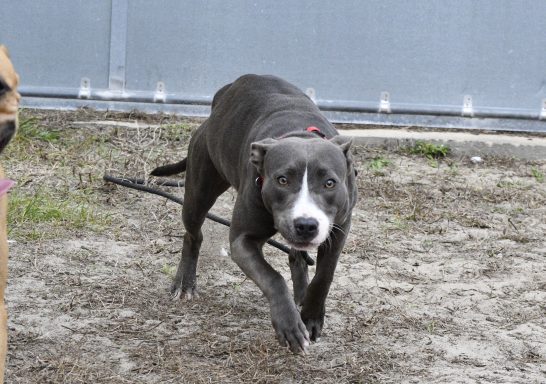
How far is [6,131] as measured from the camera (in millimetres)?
3654

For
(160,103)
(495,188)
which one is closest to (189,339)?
(495,188)

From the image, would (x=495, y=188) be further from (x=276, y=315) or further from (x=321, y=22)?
(x=276, y=315)

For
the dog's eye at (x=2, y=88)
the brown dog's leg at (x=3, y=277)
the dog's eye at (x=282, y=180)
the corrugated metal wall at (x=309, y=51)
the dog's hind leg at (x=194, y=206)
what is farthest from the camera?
the corrugated metal wall at (x=309, y=51)

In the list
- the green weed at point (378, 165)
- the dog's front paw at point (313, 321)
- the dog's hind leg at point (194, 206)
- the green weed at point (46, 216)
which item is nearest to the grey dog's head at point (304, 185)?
the dog's front paw at point (313, 321)

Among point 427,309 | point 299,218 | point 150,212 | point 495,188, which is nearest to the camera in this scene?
point 299,218

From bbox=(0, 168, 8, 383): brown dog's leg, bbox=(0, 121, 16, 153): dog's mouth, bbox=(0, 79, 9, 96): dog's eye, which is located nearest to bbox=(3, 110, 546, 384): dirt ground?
bbox=(0, 168, 8, 383): brown dog's leg

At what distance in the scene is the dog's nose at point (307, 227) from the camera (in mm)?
4426

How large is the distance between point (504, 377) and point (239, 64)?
5328 mm

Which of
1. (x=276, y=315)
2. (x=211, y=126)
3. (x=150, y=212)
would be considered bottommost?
(x=150, y=212)

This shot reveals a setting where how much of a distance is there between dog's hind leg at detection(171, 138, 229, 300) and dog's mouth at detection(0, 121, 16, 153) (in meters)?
2.23

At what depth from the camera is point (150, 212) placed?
7.20 m

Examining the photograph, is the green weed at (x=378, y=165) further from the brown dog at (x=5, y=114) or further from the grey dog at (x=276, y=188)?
the brown dog at (x=5, y=114)

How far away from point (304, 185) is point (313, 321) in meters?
0.80

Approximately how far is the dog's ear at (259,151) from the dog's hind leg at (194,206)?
3.34ft
